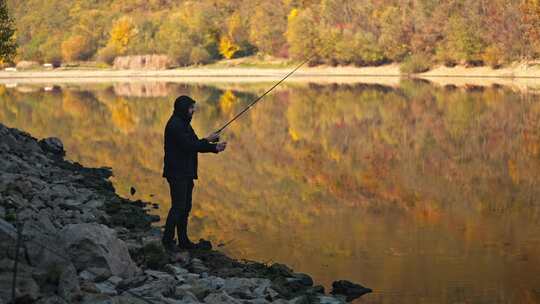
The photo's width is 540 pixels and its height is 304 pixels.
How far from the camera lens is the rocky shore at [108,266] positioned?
8.19 meters

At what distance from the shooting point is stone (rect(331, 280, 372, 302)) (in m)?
10.8

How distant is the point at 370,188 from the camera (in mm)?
19625

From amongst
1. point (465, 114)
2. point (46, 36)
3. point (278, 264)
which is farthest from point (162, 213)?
point (46, 36)

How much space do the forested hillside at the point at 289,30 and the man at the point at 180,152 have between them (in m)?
70.2

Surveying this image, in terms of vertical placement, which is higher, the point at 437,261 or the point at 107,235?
the point at 107,235

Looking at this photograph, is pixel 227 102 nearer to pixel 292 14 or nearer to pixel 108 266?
pixel 108 266

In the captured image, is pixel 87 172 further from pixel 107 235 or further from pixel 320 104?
pixel 320 104

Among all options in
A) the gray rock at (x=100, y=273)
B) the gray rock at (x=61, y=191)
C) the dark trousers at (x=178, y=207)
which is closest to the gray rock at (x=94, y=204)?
the gray rock at (x=61, y=191)

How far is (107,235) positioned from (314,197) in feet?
30.3

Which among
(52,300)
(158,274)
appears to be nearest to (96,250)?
(158,274)

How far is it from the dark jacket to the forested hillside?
230 ft

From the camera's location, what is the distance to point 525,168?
73.0ft

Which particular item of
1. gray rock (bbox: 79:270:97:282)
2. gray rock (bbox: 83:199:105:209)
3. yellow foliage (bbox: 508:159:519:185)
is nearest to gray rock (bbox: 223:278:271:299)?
gray rock (bbox: 79:270:97:282)

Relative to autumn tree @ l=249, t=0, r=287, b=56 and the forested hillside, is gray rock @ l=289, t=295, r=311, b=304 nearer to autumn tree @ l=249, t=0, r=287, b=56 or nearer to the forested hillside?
the forested hillside
